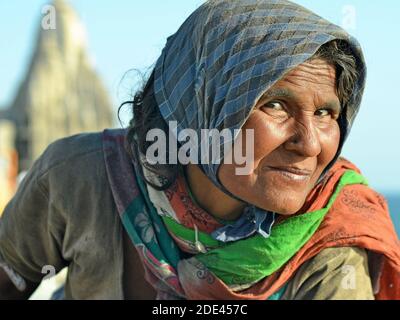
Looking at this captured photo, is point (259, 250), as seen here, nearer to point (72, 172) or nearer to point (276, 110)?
point (276, 110)

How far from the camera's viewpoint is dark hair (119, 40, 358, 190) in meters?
2.69

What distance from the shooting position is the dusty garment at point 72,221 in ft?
10.3

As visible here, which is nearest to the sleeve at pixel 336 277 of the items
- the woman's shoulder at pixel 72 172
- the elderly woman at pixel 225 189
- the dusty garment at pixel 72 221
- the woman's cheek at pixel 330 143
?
the elderly woman at pixel 225 189

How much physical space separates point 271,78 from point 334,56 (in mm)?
258

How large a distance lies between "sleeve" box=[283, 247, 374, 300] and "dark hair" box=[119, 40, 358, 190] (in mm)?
391

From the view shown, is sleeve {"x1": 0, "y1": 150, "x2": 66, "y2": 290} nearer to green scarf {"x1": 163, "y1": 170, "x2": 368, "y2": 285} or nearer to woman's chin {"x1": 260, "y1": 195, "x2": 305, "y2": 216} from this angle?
green scarf {"x1": 163, "y1": 170, "x2": 368, "y2": 285}

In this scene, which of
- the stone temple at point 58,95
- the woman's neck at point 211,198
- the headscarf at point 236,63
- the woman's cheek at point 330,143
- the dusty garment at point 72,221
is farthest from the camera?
the stone temple at point 58,95

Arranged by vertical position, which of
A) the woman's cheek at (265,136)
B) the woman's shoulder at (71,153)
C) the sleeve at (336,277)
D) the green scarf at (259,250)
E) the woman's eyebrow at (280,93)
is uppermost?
the woman's eyebrow at (280,93)

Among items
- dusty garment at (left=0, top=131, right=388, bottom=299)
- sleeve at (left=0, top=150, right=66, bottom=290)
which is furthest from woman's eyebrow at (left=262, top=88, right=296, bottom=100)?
sleeve at (left=0, top=150, right=66, bottom=290)

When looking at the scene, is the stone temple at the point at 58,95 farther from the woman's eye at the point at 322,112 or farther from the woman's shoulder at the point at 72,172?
the woman's eye at the point at 322,112

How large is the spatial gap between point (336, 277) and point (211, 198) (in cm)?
51

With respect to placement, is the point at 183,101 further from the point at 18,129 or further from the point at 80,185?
the point at 18,129

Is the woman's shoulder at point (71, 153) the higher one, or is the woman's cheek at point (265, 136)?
the woman's cheek at point (265, 136)
